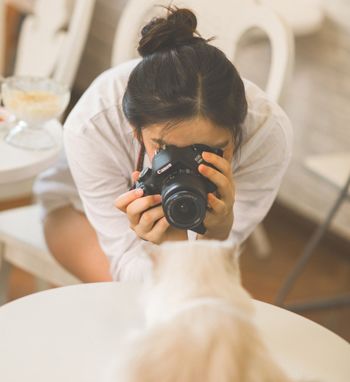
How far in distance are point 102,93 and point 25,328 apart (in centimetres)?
44

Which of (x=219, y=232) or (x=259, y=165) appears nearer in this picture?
(x=219, y=232)

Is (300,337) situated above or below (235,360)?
below

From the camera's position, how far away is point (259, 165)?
3.60 ft

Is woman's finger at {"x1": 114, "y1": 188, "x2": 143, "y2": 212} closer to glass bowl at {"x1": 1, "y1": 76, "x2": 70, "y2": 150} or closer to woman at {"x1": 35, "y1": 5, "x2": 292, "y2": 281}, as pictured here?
woman at {"x1": 35, "y1": 5, "x2": 292, "y2": 281}

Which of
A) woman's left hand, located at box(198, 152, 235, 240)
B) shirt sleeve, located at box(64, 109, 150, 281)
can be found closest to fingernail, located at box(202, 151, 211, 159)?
woman's left hand, located at box(198, 152, 235, 240)

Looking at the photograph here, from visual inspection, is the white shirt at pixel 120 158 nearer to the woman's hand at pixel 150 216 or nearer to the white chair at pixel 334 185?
the woman's hand at pixel 150 216

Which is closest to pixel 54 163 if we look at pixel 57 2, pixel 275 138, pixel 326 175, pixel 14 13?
pixel 275 138

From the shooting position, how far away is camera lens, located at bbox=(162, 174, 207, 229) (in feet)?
2.64

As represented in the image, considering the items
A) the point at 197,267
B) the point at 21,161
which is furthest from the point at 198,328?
the point at 21,161

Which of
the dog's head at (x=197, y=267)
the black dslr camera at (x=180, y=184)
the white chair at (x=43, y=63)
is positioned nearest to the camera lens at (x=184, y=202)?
the black dslr camera at (x=180, y=184)

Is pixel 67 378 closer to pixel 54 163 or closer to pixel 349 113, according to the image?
pixel 54 163

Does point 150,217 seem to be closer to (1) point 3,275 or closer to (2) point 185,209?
(2) point 185,209

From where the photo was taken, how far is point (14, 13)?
7.46 ft

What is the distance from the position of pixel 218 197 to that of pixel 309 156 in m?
1.16
